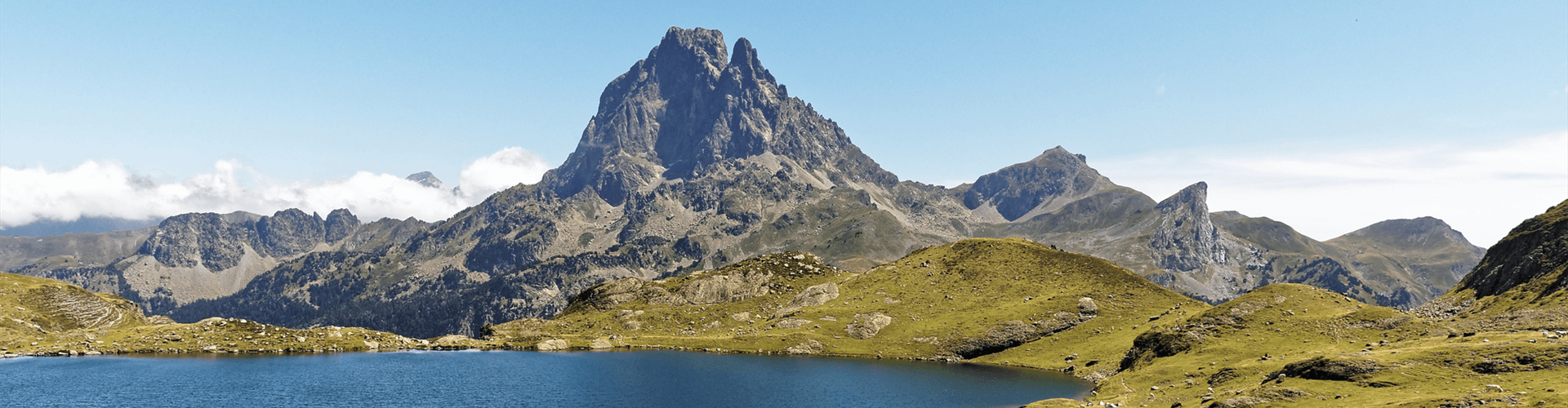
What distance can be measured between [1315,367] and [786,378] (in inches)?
3010

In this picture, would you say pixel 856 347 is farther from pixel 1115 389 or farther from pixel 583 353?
pixel 1115 389

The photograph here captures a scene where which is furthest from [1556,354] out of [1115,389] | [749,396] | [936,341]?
[936,341]

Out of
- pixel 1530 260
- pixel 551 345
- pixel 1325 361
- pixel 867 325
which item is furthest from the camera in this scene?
pixel 551 345

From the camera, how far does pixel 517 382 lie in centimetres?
13700

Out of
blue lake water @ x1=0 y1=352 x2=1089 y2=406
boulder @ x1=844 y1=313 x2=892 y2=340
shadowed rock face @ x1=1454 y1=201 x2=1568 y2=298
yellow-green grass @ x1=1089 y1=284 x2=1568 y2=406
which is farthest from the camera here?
boulder @ x1=844 y1=313 x2=892 y2=340

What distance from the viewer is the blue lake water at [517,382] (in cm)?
11506

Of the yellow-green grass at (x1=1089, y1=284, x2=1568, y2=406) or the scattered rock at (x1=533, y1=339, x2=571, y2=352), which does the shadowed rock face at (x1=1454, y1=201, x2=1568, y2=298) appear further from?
the scattered rock at (x1=533, y1=339, x2=571, y2=352)

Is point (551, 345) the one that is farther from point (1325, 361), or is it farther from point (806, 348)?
point (1325, 361)

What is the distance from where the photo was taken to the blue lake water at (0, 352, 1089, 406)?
378 ft

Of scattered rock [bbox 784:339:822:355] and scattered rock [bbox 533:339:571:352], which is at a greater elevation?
scattered rock [bbox 533:339:571:352]

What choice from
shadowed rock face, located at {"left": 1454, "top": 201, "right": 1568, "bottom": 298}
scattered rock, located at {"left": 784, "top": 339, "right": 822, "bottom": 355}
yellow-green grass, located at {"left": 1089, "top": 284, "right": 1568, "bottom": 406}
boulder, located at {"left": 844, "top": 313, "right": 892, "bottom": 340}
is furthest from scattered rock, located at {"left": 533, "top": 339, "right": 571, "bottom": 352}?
shadowed rock face, located at {"left": 1454, "top": 201, "right": 1568, "bottom": 298}

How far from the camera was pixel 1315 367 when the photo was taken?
279ft

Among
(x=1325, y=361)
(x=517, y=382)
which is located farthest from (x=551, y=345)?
(x=1325, y=361)

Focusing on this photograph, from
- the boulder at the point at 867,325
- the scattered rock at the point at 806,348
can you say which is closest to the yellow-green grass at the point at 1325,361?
the boulder at the point at 867,325
